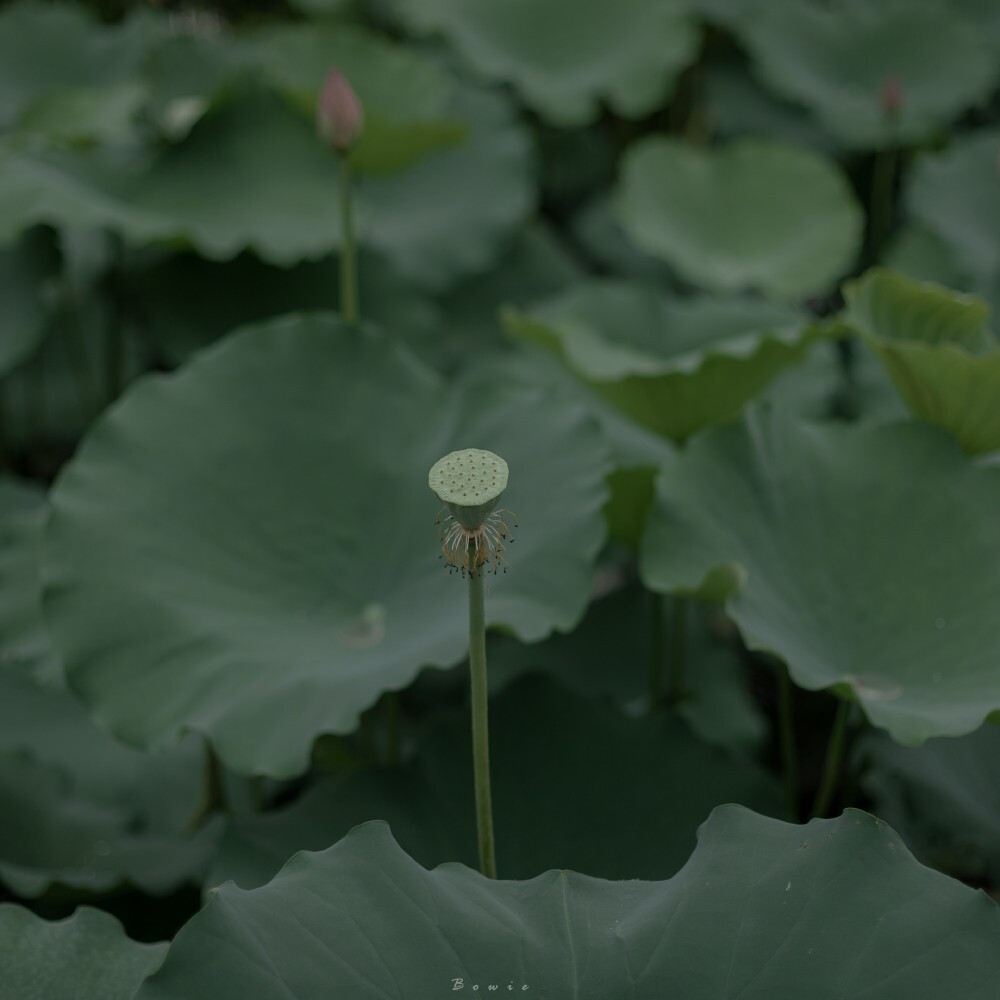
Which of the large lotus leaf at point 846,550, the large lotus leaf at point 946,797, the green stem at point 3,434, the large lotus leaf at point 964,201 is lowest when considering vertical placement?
the green stem at point 3,434

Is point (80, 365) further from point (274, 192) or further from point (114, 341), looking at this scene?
point (274, 192)

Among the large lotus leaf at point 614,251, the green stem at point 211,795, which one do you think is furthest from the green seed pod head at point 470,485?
the large lotus leaf at point 614,251

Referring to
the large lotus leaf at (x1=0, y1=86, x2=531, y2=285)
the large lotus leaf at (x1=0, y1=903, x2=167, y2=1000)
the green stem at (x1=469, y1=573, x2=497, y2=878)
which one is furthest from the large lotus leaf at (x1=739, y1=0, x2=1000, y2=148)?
the large lotus leaf at (x1=0, y1=903, x2=167, y2=1000)

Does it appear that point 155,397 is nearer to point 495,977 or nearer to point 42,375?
point 495,977

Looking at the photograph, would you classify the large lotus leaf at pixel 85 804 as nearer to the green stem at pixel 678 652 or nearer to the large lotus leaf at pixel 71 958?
the large lotus leaf at pixel 71 958

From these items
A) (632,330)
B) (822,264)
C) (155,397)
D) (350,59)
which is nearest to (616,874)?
(155,397)

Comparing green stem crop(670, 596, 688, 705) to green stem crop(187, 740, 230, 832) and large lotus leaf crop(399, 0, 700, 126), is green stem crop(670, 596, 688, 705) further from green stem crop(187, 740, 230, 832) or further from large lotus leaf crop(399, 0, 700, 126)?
large lotus leaf crop(399, 0, 700, 126)
